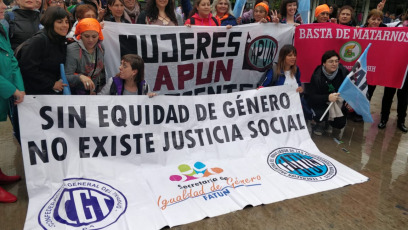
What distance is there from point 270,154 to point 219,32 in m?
1.99

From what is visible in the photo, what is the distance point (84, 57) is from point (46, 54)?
0.41 metres

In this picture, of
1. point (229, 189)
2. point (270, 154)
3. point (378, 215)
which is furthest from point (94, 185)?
point (378, 215)

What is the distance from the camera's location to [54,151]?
301 cm

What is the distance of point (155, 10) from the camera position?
14.6ft

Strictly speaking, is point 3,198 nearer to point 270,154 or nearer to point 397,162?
point 270,154

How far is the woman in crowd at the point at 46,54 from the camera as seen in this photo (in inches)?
119

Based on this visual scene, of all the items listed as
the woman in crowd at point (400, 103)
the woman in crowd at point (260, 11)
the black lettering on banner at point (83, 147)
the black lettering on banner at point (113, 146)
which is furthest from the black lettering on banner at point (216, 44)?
the woman in crowd at point (400, 103)

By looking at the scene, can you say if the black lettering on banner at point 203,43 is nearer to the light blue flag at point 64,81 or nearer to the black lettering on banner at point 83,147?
the light blue flag at point 64,81

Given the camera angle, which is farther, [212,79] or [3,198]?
[212,79]

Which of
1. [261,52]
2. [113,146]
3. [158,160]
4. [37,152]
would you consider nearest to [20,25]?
[37,152]

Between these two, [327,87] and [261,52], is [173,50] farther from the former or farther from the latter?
[327,87]

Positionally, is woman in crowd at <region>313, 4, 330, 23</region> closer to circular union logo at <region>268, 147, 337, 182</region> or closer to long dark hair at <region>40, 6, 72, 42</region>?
circular union logo at <region>268, 147, 337, 182</region>

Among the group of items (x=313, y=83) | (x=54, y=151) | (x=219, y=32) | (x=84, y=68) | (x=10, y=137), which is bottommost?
(x=10, y=137)

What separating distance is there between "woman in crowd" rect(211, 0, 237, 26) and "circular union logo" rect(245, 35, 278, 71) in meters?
0.54
